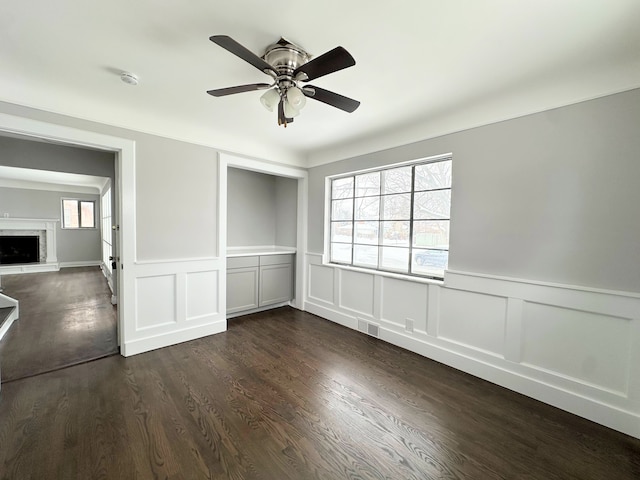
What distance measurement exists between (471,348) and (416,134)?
7.38ft

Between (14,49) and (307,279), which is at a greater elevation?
(14,49)

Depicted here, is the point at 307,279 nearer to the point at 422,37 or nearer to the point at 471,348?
the point at 471,348

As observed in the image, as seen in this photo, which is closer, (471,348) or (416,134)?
(471,348)

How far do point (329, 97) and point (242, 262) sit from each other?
2.72 m

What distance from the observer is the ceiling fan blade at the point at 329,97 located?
5.59ft

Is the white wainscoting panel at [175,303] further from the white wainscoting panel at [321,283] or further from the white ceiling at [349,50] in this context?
the white ceiling at [349,50]

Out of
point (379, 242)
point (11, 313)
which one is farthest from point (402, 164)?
point (11, 313)

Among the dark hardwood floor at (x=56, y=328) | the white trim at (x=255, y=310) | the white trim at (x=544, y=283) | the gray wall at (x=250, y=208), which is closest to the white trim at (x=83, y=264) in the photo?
the dark hardwood floor at (x=56, y=328)

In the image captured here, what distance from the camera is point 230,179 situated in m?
4.32

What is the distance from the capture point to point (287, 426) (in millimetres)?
1794

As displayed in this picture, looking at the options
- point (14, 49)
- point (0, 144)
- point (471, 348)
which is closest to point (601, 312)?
point (471, 348)

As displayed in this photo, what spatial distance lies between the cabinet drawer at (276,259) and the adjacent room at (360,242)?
0.55 metres

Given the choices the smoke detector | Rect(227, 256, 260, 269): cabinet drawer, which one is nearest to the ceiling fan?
the smoke detector

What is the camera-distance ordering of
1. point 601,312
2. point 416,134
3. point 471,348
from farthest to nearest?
point 416,134
point 471,348
point 601,312
